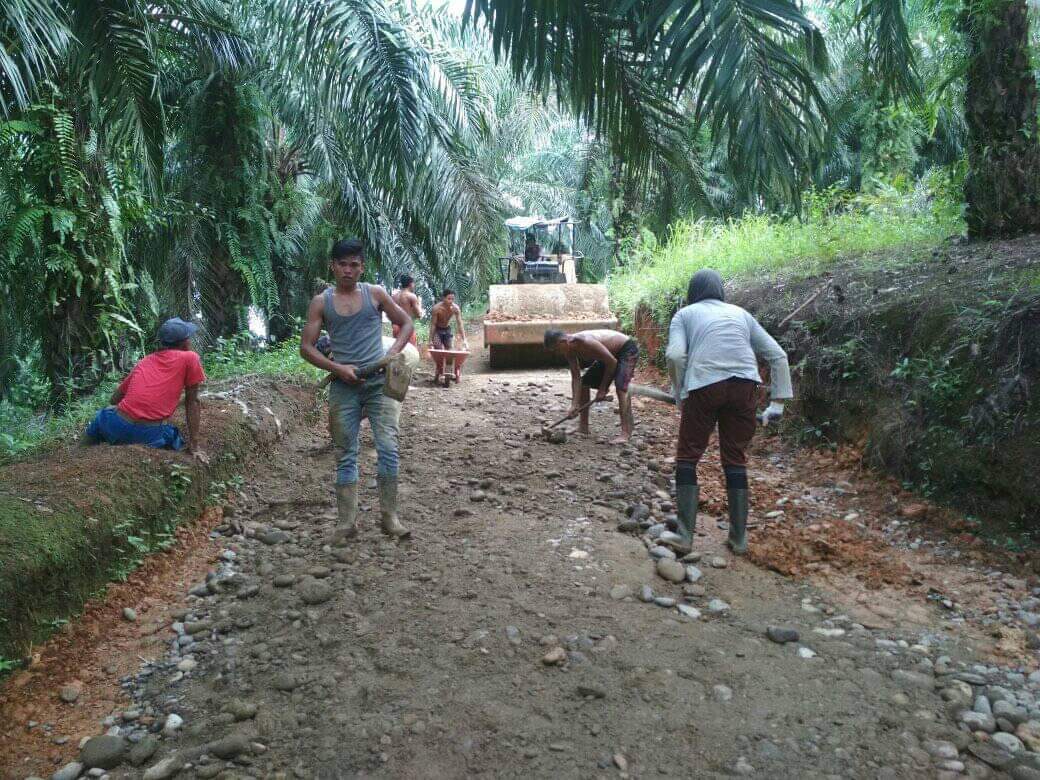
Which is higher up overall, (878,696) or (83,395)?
(83,395)

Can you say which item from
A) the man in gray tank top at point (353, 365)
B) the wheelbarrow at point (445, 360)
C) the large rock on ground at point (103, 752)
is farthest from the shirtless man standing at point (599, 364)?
the large rock on ground at point (103, 752)

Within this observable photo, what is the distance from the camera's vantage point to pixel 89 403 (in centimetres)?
661

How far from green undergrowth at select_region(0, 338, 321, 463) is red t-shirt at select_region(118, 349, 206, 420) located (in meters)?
0.96

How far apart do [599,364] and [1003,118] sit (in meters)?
4.16

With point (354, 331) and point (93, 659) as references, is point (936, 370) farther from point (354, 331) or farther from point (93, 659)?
point (93, 659)

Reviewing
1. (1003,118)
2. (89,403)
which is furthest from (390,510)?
(1003,118)

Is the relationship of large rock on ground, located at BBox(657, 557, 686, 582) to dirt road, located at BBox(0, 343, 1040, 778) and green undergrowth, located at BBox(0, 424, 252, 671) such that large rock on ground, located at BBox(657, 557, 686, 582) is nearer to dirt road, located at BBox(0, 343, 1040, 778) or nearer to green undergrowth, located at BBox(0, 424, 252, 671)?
dirt road, located at BBox(0, 343, 1040, 778)

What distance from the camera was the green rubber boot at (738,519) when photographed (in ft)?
14.6

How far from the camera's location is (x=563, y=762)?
2619mm

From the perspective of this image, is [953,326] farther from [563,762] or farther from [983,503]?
[563,762]

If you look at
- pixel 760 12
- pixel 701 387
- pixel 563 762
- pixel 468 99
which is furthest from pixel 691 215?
pixel 468 99

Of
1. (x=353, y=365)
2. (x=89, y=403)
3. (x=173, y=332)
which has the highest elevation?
(x=173, y=332)

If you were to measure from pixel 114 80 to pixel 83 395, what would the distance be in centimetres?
327

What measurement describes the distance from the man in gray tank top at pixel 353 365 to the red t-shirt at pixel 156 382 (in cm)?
112
